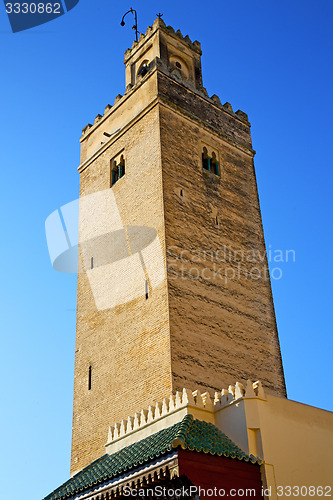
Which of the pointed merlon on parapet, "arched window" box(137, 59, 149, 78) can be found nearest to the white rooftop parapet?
the pointed merlon on parapet

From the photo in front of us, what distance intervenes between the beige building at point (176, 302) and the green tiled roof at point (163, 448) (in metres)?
0.03

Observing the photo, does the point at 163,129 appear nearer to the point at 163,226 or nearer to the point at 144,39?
the point at 163,226

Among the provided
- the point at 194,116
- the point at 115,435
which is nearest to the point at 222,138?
the point at 194,116

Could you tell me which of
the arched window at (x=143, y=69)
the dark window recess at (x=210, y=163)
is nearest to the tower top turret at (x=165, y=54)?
the arched window at (x=143, y=69)

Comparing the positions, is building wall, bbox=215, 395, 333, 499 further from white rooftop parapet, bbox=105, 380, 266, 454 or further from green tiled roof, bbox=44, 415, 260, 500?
green tiled roof, bbox=44, 415, 260, 500

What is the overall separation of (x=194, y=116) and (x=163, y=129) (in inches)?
58.9

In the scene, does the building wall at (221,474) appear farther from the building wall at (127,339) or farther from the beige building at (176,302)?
the building wall at (127,339)

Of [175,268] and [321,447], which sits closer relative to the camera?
[321,447]

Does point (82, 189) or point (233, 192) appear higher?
point (82, 189)

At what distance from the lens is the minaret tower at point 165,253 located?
12086mm

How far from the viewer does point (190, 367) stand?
11.5 m

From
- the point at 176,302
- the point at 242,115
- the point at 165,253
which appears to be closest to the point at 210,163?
the point at 242,115

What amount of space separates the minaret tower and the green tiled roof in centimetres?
200

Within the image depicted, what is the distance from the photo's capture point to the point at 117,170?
51.5 ft
